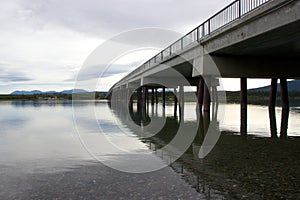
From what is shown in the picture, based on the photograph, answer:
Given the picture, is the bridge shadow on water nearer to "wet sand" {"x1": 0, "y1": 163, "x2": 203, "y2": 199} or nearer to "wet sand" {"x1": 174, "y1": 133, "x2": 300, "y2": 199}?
"wet sand" {"x1": 174, "y1": 133, "x2": 300, "y2": 199}

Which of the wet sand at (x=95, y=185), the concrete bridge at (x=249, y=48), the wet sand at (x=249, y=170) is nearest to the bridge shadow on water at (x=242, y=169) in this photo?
the wet sand at (x=249, y=170)

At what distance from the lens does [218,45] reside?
722 inches

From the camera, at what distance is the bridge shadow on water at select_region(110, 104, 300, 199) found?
18.5 feet

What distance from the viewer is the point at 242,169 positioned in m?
7.38

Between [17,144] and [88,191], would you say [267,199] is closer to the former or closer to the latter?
[88,191]

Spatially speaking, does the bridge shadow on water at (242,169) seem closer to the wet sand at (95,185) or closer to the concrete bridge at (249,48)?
the wet sand at (95,185)

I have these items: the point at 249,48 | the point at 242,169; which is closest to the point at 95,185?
the point at 242,169

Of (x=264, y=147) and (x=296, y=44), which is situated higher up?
(x=296, y=44)

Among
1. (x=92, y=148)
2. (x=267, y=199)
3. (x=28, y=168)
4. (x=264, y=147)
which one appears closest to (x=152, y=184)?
(x=267, y=199)

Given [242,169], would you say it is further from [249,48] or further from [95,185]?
[249,48]

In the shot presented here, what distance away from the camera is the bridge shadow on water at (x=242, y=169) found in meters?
5.64

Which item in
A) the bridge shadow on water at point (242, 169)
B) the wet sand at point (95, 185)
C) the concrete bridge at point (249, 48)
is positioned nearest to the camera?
the wet sand at point (95, 185)

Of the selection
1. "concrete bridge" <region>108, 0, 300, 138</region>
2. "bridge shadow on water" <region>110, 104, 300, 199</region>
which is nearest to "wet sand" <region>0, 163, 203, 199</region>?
"bridge shadow on water" <region>110, 104, 300, 199</region>

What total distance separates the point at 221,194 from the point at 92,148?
6.39 metres
